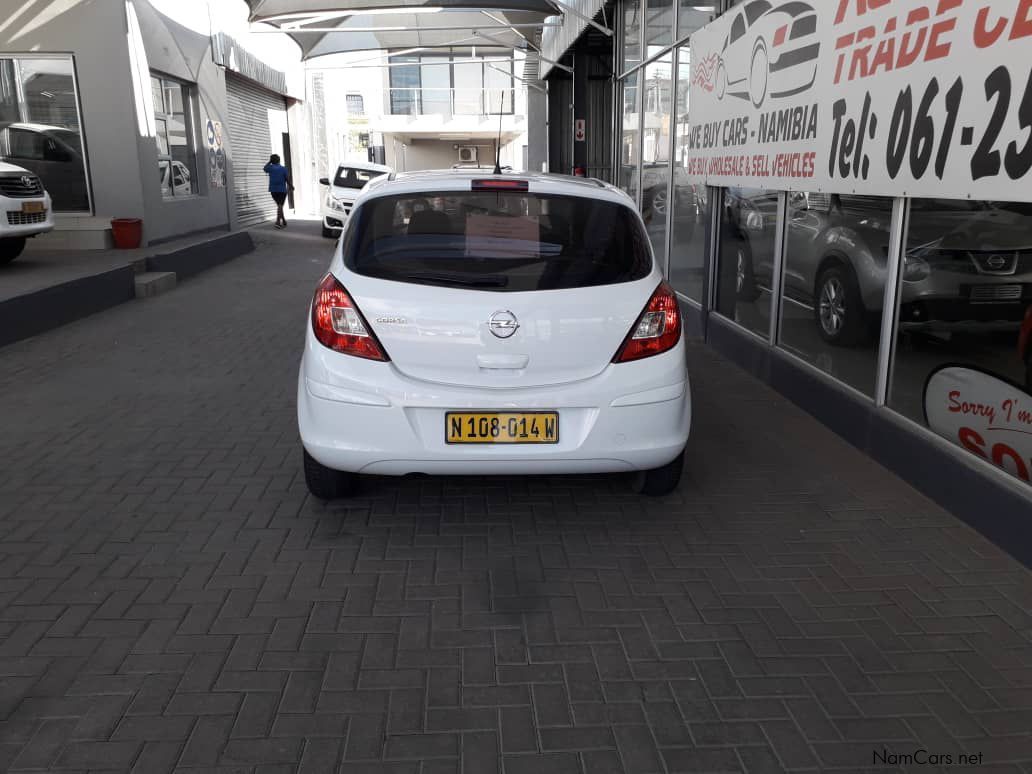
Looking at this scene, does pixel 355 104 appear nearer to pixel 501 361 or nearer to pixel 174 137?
pixel 174 137

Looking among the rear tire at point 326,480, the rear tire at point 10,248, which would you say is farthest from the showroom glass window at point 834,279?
the rear tire at point 10,248

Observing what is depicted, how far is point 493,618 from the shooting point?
10.9ft

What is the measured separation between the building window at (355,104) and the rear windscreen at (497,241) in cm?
3806

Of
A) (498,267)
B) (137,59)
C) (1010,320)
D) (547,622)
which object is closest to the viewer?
(547,622)

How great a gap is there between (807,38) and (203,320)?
22.7 ft

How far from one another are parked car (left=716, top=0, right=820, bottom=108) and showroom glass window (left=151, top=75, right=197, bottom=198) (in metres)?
10.8

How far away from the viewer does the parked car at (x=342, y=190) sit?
62.3 ft

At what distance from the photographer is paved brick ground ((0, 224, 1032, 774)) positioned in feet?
8.60

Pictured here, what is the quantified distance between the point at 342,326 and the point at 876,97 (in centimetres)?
328

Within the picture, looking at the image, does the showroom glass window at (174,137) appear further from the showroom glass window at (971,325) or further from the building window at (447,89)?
the building window at (447,89)

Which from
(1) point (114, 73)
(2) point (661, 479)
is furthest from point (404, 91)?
(2) point (661, 479)

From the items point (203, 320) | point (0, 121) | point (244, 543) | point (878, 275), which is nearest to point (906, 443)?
point (878, 275)

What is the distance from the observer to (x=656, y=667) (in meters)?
3.00

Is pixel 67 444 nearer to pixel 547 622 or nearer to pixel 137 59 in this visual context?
pixel 547 622
